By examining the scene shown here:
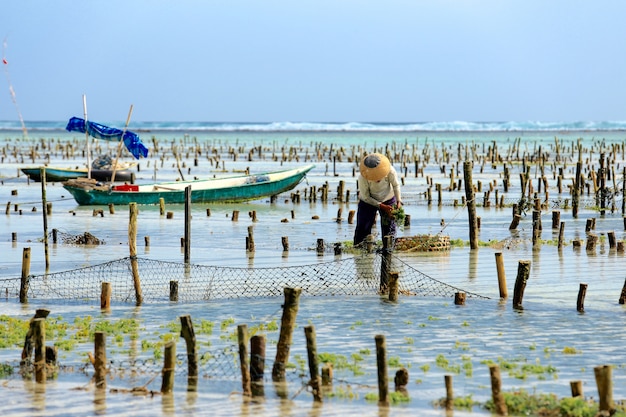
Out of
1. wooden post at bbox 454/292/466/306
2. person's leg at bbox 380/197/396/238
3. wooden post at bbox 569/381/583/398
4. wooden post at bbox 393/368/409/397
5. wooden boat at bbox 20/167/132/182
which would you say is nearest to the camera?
wooden post at bbox 569/381/583/398

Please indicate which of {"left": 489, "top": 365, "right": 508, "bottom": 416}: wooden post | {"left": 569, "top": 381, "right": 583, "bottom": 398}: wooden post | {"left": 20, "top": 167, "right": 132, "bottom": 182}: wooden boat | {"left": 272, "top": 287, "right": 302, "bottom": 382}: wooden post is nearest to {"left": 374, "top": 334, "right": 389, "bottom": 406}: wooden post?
{"left": 489, "top": 365, "right": 508, "bottom": 416}: wooden post

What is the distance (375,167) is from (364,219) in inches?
37.5

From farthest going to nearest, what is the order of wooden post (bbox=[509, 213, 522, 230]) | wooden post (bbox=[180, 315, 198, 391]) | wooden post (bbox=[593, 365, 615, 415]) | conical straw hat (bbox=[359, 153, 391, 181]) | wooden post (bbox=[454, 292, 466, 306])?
wooden post (bbox=[509, 213, 522, 230])
conical straw hat (bbox=[359, 153, 391, 181])
wooden post (bbox=[454, 292, 466, 306])
wooden post (bbox=[180, 315, 198, 391])
wooden post (bbox=[593, 365, 615, 415])

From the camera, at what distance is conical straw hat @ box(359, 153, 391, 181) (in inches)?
576

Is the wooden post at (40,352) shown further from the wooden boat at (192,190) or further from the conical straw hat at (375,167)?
the wooden boat at (192,190)

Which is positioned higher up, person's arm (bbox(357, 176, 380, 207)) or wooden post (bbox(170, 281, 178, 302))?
person's arm (bbox(357, 176, 380, 207))

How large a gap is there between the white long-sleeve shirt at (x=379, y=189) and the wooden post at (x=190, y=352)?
6.50 meters

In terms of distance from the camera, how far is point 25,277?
487 inches

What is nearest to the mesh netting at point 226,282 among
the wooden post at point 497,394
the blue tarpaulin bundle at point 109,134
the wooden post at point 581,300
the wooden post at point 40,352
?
the wooden post at point 581,300

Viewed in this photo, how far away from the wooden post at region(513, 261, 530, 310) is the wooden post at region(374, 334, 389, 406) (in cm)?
397

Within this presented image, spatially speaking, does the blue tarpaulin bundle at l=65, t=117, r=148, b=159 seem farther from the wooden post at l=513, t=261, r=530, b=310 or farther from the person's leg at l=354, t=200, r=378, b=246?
the wooden post at l=513, t=261, r=530, b=310

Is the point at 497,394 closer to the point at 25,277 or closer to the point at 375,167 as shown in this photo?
the point at 25,277

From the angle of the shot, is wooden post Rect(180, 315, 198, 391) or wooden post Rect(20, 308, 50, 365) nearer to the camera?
wooden post Rect(180, 315, 198, 391)

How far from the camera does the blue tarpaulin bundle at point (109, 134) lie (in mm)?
26875
